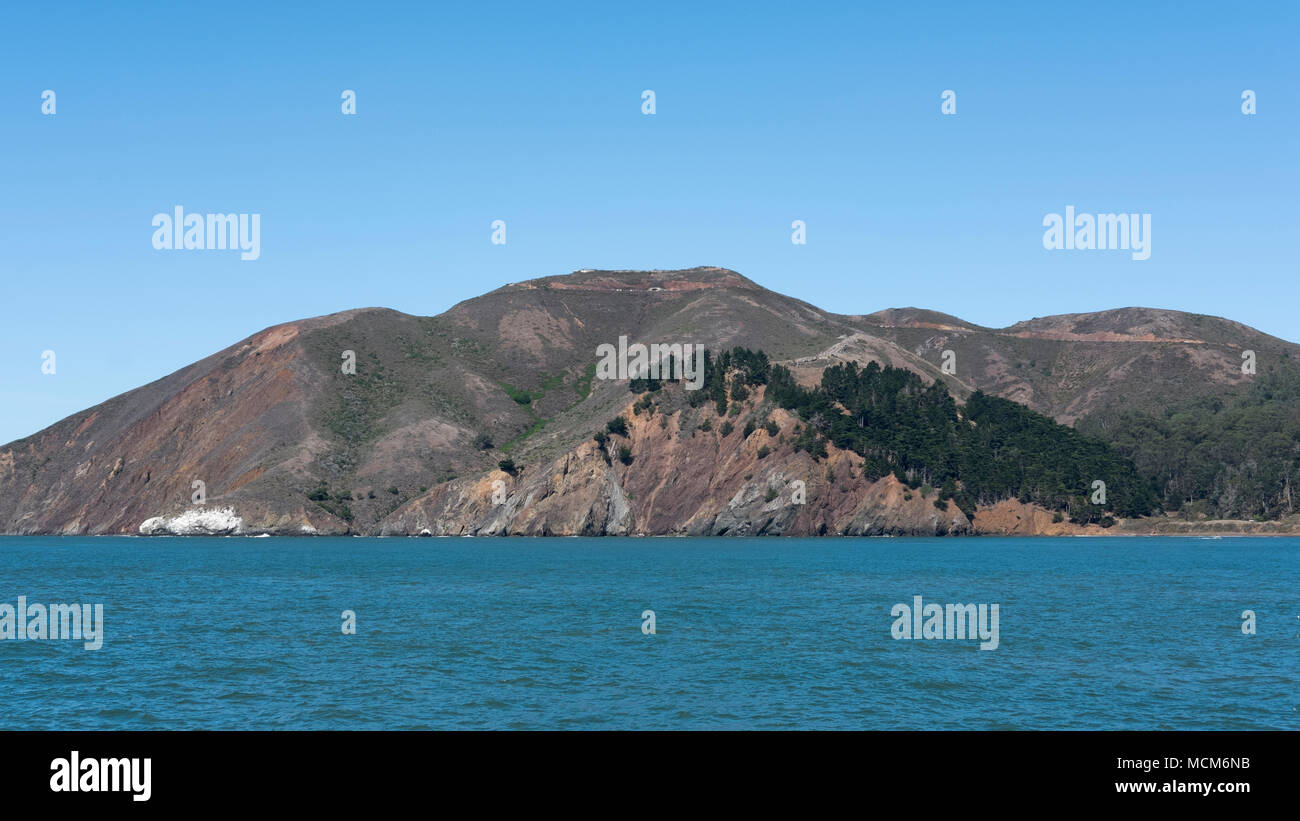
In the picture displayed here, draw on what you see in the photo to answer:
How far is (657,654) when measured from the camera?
55.8m

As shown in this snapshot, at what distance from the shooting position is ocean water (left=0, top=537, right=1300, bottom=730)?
41250 millimetres

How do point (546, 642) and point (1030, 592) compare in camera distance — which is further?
point (1030, 592)

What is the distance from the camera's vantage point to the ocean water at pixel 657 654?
41.2 metres
